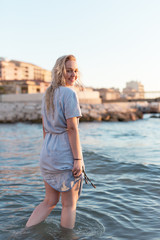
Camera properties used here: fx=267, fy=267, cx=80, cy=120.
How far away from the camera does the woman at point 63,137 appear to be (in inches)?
94.5

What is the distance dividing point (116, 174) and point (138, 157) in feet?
6.78

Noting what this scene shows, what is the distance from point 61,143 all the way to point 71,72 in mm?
690

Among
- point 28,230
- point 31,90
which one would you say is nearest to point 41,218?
point 28,230

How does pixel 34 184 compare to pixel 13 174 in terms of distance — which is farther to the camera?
pixel 13 174

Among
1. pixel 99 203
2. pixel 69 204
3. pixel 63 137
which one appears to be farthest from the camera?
pixel 99 203

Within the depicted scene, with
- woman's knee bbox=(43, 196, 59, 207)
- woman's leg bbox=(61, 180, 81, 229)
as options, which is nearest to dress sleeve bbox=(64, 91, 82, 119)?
woman's leg bbox=(61, 180, 81, 229)

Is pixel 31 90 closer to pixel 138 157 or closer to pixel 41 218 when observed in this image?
pixel 138 157

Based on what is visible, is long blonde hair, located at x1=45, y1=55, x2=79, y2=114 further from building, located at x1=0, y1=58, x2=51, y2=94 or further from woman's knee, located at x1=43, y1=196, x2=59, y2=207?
building, located at x1=0, y1=58, x2=51, y2=94

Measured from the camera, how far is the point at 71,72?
2.58m

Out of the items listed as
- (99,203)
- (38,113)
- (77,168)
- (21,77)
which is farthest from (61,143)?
(21,77)

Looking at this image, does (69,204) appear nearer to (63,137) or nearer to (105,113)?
(63,137)

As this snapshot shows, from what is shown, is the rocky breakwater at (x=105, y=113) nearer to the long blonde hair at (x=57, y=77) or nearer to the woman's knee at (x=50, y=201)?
the woman's knee at (x=50, y=201)

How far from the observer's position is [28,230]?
2.88m

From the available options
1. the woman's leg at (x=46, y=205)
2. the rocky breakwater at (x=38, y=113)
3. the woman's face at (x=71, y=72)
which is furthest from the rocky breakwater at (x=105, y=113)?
the woman's face at (x=71, y=72)
